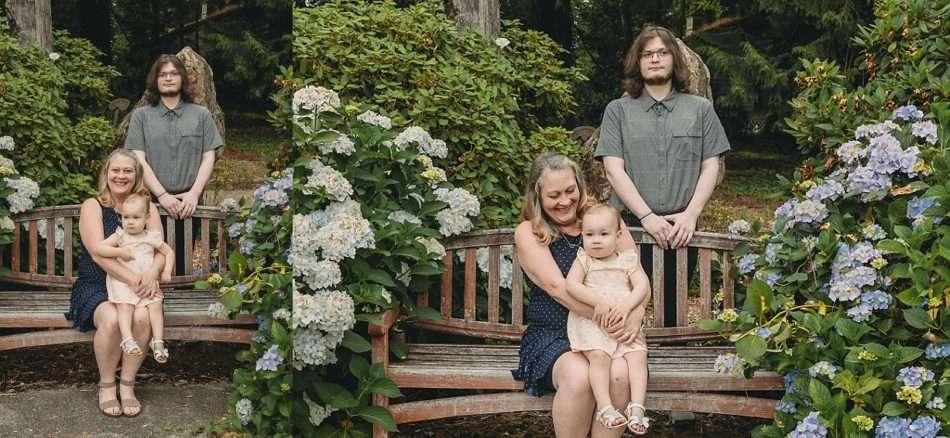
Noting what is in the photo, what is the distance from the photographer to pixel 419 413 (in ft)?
11.0

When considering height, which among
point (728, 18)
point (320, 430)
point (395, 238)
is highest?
point (728, 18)

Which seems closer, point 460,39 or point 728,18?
point 728,18

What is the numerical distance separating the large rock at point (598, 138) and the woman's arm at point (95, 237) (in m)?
1.34

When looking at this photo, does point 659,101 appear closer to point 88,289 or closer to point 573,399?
point 573,399

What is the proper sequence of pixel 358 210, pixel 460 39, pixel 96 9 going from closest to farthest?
pixel 96 9, pixel 358 210, pixel 460 39

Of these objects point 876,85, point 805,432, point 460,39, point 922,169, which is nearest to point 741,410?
point 805,432

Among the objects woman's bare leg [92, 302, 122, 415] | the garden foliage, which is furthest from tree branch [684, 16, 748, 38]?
woman's bare leg [92, 302, 122, 415]

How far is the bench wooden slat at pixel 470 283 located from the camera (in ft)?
11.7

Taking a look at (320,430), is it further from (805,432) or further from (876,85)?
(876,85)

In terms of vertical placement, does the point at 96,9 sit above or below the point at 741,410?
above

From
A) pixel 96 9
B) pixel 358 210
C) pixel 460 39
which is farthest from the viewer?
pixel 460 39

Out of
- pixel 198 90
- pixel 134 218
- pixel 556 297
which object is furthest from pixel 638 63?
pixel 134 218

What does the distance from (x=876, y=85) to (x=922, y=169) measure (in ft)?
1.66

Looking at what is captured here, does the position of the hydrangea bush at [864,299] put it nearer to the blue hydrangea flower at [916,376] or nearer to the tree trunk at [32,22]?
the blue hydrangea flower at [916,376]
